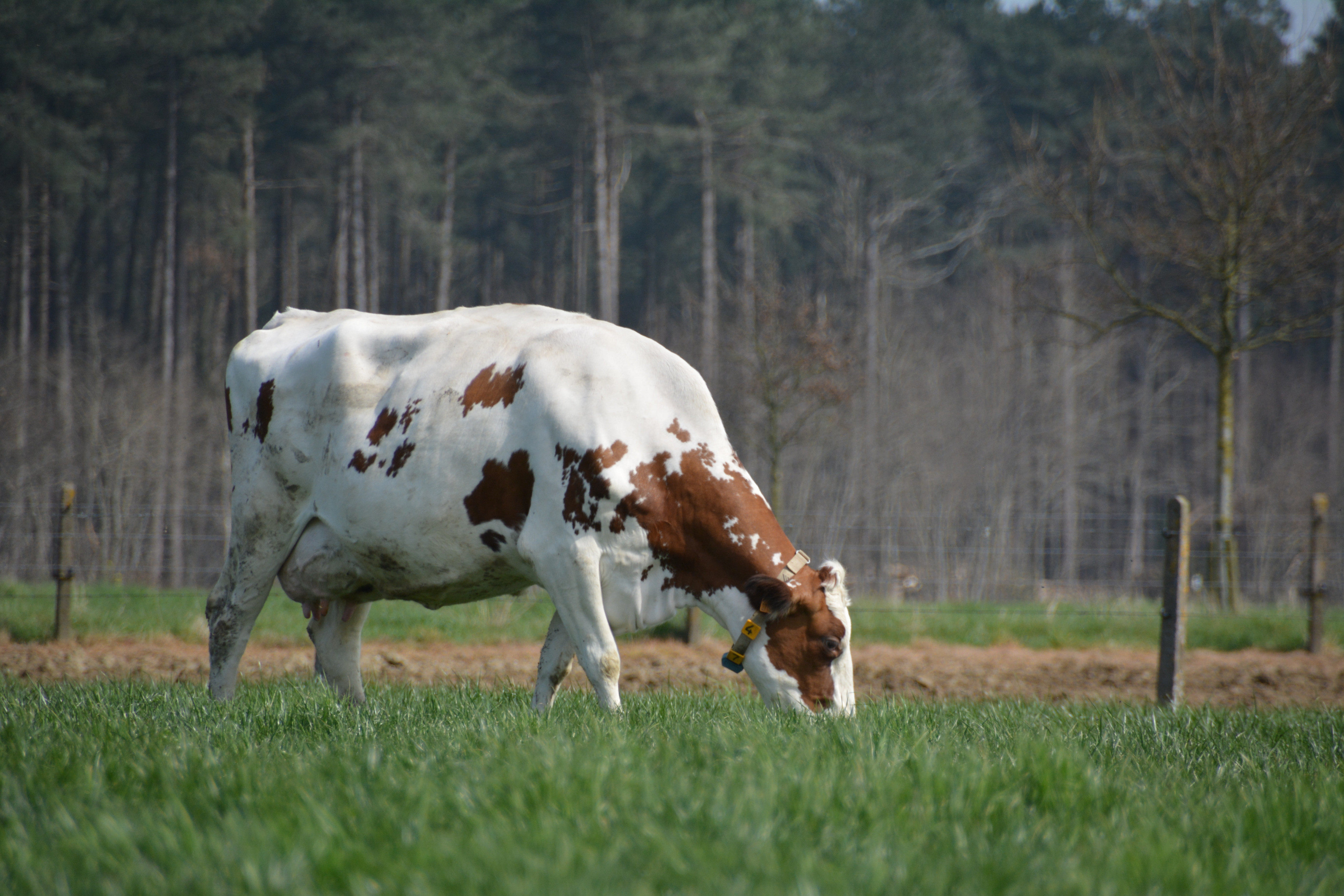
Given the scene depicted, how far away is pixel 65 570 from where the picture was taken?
32.8 ft

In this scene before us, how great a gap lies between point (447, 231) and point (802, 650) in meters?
28.9

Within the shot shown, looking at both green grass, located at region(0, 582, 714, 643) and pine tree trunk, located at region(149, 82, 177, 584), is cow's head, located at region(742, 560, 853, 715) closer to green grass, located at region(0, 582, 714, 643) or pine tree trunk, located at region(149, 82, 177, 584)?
green grass, located at region(0, 582, 714, 643)

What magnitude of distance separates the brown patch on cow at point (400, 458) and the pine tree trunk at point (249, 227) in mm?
21132

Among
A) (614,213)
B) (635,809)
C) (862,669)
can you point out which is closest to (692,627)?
(862,669)

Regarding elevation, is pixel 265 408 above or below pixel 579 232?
below

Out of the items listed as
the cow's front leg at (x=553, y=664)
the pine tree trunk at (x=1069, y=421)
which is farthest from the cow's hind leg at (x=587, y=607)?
the pine tree trunk at (x=1069, y=421)

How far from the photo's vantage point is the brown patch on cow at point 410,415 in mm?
5426

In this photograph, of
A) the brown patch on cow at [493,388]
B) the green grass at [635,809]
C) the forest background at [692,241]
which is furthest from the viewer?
the forest background at [692,241]

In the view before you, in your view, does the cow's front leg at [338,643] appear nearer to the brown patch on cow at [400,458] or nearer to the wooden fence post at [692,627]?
the brown patch on cow at [400,458]

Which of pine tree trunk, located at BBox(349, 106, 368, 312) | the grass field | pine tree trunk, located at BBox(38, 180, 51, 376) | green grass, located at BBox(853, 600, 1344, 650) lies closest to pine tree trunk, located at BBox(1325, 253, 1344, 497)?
green grass, located at BBox(853, 600, 1344, 650)

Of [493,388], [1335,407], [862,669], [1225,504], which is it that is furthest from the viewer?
[1335,407]

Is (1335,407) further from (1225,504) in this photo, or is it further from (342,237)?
(342,237)

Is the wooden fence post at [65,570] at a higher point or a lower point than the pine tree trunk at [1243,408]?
lower

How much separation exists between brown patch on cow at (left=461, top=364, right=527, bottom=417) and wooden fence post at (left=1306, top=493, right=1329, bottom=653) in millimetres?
8738
